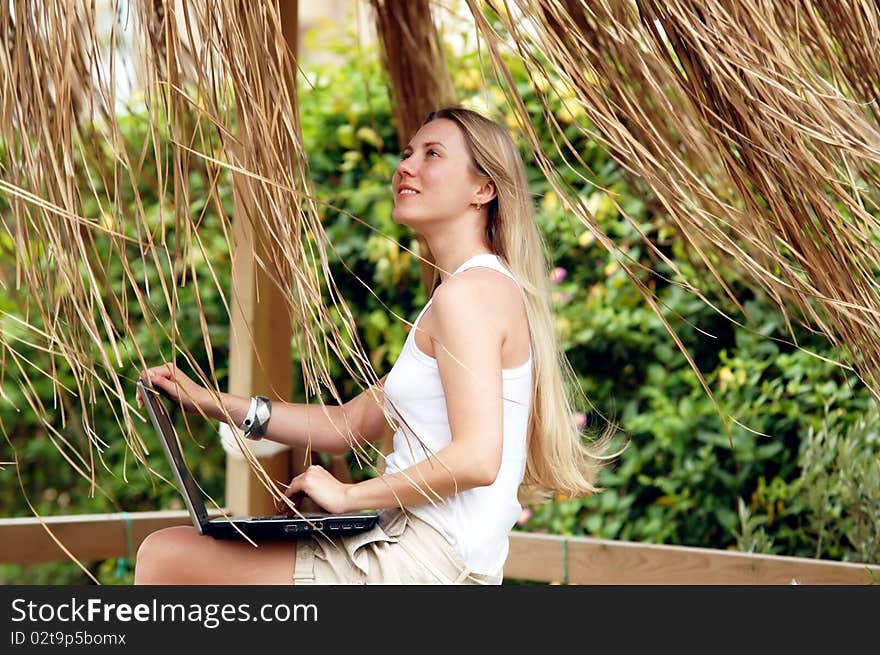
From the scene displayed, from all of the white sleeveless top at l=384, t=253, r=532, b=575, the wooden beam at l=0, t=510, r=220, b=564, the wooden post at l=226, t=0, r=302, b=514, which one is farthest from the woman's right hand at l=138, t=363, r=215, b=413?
the wooden beam at l=0, t=510, r=220, b=564

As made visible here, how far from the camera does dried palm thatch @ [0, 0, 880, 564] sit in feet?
4.17

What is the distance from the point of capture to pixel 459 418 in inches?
57.8

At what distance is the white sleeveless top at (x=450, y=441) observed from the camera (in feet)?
5.10

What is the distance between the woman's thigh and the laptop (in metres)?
0.02

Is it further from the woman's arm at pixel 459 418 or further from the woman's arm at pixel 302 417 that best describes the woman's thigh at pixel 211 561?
the woman's arm at pixel 302 417

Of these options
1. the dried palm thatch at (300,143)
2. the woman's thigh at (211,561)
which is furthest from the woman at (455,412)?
the dried palm thatch at (300,143)

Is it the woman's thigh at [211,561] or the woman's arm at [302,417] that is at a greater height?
the woman's arm at [302,417]

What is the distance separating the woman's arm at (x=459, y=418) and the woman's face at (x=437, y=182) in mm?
165

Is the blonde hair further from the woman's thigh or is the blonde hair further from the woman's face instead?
the woman's thigh

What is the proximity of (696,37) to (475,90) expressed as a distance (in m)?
2.37

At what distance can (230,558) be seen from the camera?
60.6 inches
